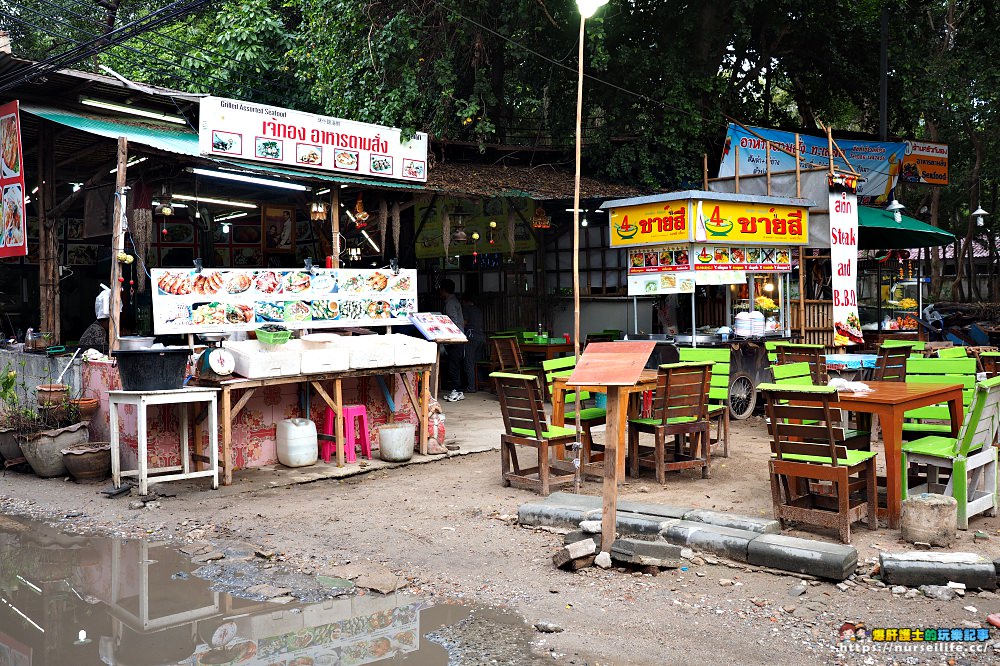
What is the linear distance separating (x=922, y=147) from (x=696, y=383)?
13.0 metres

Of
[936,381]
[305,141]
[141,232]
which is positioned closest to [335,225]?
[305,141]

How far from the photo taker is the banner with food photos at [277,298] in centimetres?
867

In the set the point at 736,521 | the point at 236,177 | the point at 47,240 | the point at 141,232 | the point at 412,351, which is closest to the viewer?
the point at 736,521

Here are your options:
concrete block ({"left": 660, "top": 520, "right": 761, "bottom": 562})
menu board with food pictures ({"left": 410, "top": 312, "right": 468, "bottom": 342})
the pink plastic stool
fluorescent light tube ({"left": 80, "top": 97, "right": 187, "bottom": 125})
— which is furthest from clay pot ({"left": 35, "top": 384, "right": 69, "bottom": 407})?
concrete block ({"left": 660, "top": 520, "right": 761, "bottom": 562})

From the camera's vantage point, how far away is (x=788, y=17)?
703 inches

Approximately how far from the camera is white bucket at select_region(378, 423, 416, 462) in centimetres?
910

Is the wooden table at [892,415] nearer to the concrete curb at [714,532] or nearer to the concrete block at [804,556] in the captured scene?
the concrete curb at [714,532]

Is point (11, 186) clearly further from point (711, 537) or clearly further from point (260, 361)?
point (711, 537)

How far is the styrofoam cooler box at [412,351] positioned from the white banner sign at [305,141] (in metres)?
3.00

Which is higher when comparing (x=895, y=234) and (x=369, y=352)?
(x=895, y=234)

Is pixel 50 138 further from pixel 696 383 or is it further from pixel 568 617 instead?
pixel 568 617

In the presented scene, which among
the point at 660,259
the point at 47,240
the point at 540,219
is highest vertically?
the point at 540,219

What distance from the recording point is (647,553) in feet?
17.6

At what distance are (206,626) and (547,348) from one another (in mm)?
10079
